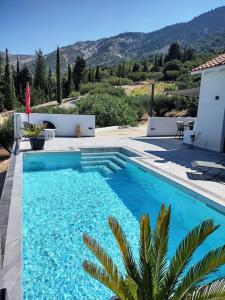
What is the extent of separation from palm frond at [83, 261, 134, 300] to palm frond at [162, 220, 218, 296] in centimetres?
36

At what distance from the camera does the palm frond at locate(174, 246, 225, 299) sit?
9.54ft

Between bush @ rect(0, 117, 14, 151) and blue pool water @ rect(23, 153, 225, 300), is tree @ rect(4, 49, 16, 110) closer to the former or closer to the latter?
bush @ rect(0, 117, 14, 151)

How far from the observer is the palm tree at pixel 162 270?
2.94 meters

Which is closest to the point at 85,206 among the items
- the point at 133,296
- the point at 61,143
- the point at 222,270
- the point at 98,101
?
the point at 222,270

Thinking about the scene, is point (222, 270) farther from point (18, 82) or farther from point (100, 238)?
point (18, 82)

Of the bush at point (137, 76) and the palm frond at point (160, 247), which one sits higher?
the bush at point (137, 76)

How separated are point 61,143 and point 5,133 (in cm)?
468

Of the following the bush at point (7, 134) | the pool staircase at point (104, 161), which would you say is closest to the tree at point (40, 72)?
the bush at point (7, 134)

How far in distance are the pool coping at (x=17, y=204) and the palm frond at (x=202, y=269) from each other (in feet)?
6.45

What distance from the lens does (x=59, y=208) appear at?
8.50m

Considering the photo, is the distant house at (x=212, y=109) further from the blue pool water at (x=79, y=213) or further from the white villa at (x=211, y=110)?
the blue pool water at (x=79, y=213)

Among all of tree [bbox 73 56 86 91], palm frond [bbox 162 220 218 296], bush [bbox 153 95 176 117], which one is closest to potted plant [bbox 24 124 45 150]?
palm frond [bbox 162 220 218 296]

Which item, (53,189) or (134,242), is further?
(53,189)

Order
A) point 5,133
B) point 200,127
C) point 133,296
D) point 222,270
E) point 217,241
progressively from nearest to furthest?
point 133,296
point 222,270
point 217,241
point 200,127
point 5,133
